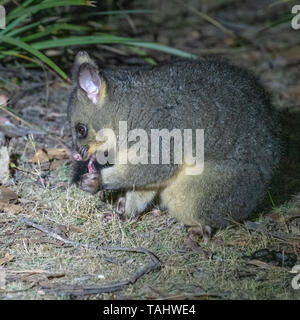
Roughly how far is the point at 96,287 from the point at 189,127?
151cm

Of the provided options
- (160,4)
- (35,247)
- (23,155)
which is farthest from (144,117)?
(160,4)

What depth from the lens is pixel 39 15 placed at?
7207 millimetres

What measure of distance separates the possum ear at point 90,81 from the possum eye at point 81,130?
23cm

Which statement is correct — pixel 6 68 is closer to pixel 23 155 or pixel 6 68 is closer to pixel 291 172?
pixel 23 155

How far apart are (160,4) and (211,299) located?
7.44 metres

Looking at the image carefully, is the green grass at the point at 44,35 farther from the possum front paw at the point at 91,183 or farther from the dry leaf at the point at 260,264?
the dry leaf at the point at 260,264

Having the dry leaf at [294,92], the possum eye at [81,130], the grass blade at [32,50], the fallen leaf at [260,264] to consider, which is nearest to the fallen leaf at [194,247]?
the fallen leaf at [260,264]

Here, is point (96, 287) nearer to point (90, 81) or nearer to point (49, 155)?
point (90, 81)

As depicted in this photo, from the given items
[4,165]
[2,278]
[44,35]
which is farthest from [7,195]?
[44,35]

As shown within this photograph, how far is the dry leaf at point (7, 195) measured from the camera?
4.97 metres

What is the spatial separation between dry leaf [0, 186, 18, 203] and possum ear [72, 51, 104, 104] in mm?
1195

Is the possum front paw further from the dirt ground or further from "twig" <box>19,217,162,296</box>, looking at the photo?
"twig" <box>19,217,162,296</box>

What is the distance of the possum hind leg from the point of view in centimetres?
452

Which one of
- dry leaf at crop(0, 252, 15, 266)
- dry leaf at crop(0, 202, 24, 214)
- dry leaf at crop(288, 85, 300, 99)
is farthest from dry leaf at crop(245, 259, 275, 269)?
dry leaf at crop(288, 85, 300, 99)
